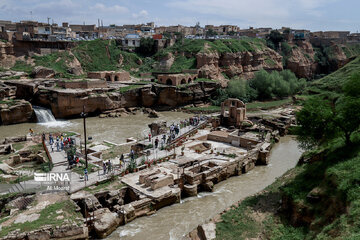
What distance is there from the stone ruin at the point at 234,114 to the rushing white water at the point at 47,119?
21305 mm

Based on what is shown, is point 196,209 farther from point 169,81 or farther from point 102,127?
point 169,81

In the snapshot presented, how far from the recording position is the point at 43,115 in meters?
43.0

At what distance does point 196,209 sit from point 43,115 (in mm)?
31592

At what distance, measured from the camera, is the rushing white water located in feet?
137

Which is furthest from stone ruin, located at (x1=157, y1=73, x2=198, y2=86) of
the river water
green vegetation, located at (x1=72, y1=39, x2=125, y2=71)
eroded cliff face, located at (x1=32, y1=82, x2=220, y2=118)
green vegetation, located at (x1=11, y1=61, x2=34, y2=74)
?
green vegetation, located at (x1=11, y1=61, x2=34, y2=74)

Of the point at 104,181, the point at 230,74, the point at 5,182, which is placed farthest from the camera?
the point at 230,74

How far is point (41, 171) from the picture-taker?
21422mm

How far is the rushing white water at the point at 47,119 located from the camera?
41688 millimetres

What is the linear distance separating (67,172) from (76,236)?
258 inches

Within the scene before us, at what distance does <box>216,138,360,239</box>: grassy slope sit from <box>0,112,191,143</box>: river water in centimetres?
2112

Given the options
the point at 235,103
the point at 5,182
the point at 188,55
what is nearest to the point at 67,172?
the point at 5,182

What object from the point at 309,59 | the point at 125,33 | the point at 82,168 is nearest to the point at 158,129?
the point at 82,168

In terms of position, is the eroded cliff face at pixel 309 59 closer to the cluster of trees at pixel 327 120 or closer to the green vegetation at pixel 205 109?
the green vegetation at pixel 205 109

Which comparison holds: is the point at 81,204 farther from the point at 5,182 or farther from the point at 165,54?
the point at 165,54
